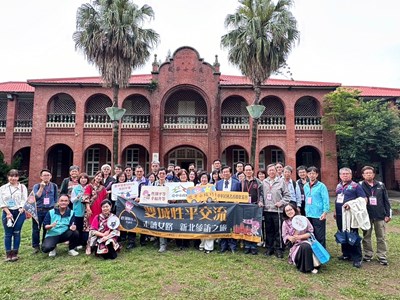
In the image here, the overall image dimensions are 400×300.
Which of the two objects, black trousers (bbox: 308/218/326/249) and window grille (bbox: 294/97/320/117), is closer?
black trousers (bbox: 308/218/326/249)

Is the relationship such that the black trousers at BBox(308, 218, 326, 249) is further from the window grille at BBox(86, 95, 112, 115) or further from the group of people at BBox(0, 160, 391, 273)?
the window grille at BBox(86, 95, 112, 115)

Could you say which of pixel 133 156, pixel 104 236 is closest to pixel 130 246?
pixel 104 236

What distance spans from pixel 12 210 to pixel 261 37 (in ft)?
39.5

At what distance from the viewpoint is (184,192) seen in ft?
21.4

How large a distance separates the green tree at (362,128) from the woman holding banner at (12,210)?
16.9 meters

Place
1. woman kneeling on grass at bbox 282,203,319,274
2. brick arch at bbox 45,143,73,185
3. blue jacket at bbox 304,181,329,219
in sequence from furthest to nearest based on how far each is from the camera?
brick arch at bbox 45,143,73,185 < blue jacket at bbox 304,181,329,219 < woman kneeling on grass at bbox 282,203,319,274

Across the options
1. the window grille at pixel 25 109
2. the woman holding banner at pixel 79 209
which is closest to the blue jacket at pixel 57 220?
the woman holding banner at pixel 79 209

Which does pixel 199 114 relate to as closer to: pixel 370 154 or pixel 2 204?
pixel 370 154

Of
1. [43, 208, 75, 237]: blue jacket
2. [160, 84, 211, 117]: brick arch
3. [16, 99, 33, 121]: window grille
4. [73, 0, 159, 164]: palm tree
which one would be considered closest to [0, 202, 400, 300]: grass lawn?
[43, 208, 75, 237]: blue jacket

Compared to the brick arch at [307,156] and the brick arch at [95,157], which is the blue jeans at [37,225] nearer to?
the brick arch at [95,157]

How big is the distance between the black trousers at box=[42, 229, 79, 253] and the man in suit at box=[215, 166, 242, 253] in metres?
3.51

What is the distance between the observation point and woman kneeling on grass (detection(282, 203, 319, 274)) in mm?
4875

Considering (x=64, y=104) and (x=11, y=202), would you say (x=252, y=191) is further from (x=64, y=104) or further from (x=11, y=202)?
(x=64, y=104)

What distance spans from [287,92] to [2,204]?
58.0 ft
